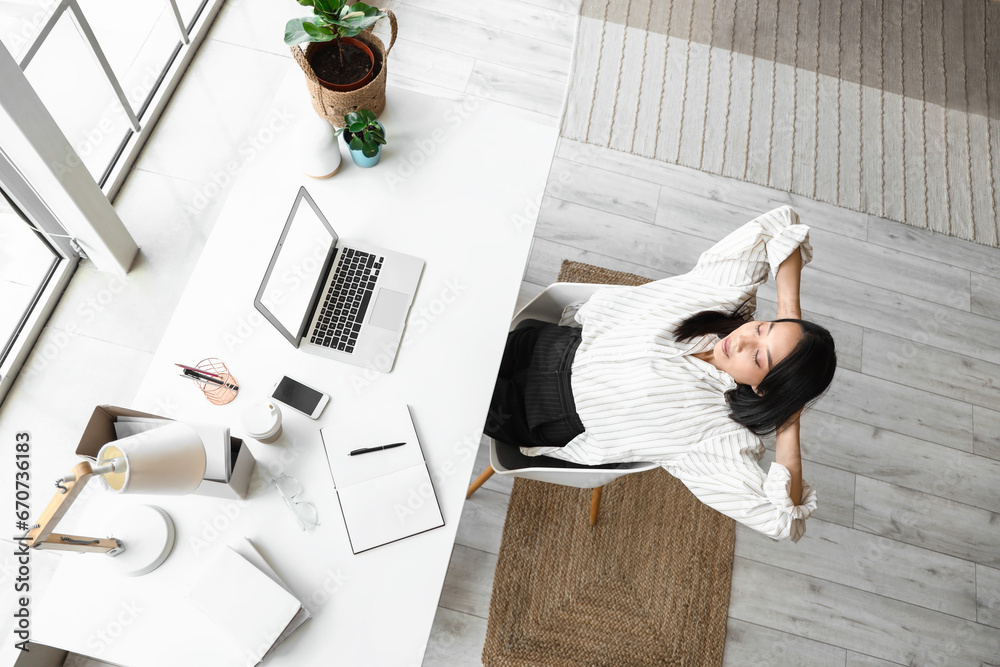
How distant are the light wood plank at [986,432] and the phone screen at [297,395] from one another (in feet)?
8.15

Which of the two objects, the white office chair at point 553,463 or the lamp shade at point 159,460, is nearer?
the lamp shade at point 159,460

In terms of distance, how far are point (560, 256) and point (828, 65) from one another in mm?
1763

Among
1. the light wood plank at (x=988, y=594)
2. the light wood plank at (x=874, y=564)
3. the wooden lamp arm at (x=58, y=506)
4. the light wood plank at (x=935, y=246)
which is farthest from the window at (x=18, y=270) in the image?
the light wood plank at (x=988, y=594)

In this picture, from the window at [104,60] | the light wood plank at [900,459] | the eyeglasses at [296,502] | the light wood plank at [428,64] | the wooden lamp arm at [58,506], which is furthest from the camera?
the light wood plank at [428,64]

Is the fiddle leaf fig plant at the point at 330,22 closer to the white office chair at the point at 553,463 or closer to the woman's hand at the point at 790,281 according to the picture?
the white office chair at the point at 553,463

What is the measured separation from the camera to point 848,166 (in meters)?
2.89

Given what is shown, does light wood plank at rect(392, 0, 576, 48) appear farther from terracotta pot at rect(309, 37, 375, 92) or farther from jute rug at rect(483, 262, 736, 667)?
jute rug at rect(483, 262, 736, 667)

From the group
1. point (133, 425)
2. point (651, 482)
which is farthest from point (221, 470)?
point (651, 482)

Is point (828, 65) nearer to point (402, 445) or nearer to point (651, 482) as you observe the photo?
point (651, 482)

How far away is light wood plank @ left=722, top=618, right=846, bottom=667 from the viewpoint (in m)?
2.13

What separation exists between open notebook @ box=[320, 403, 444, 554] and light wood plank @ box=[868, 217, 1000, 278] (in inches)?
91.7

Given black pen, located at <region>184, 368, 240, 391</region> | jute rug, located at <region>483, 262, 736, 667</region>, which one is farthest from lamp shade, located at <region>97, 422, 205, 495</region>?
jute rug, located at <region>483, 262, 736, 667</region>

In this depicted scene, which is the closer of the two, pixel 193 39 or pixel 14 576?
pixel 14 576

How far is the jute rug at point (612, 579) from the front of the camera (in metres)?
2.08
